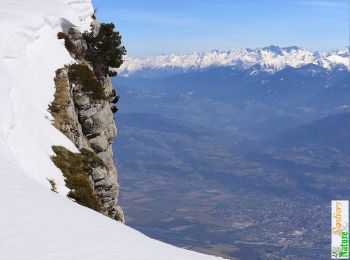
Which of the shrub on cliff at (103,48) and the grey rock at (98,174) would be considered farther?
the shrub on cliff at (103,48)

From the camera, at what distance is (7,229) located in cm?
1435

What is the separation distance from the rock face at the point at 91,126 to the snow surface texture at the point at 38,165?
1.60m

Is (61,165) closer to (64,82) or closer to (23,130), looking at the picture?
(23,130)

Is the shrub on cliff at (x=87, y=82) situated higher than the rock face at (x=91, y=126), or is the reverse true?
the shrub on cliff at (x=87, y=82)

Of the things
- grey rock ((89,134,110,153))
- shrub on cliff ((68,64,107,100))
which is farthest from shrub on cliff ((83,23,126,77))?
grey rock ((89,134,110,153))

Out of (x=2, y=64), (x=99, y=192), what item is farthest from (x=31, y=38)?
(x=99, y=192)

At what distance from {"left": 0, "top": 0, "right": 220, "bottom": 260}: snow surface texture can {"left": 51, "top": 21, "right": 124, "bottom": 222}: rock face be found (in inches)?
62.8

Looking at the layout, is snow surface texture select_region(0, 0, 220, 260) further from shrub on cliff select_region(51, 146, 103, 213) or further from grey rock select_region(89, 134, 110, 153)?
grey rock select_region(89, 134, 110, 153)

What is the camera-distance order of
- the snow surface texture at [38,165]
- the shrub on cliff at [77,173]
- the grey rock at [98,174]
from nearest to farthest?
the snow surface texture at [38,165] < the shrub on cliff at [77,173] < the grey rock at [98,174]

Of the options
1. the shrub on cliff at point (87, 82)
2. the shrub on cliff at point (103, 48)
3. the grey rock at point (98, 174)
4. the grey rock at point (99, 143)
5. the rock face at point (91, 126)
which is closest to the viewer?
the grey rock at point (98, 174)

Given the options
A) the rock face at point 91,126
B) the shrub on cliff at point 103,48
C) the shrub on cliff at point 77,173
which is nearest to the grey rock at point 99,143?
the rock face at point 91,126

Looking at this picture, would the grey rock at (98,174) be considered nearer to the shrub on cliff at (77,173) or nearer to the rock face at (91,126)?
the rock face at (91,126)

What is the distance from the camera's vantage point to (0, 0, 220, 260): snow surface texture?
14.5m

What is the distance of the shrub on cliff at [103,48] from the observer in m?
54.9
